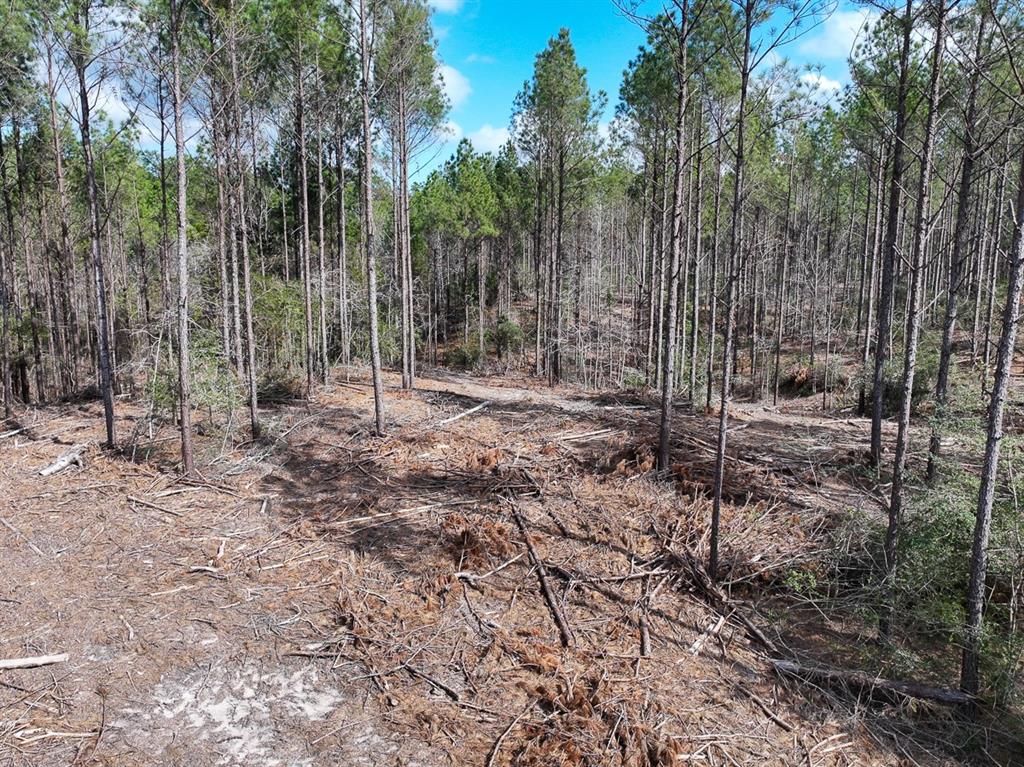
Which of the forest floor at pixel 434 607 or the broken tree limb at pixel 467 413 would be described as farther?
the broken tree limb at pixel 467 413

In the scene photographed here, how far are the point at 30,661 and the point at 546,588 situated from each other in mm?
4693

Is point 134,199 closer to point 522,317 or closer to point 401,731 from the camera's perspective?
point 522,317

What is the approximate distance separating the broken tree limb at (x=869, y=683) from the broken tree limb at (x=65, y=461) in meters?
10.5

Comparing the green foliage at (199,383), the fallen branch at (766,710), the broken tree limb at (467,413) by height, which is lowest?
the fallen branch at (766,710)

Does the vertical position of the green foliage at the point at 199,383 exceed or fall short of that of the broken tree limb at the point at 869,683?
it exceeds it

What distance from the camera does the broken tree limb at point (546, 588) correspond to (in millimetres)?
5793

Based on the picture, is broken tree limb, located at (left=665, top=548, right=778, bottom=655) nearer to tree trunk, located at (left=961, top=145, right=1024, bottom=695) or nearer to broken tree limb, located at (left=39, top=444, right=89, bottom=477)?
tree trunk, located at (left=961, top=145, right=1024, bottom=695)

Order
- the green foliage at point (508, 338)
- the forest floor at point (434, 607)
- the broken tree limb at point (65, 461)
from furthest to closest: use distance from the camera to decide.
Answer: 1. the green foliage at point (508, 338)
2. the broken tree limb at point (65, 461)
3. the forest floor at point (434, 607)

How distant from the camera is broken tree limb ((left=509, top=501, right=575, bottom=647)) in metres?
5.79

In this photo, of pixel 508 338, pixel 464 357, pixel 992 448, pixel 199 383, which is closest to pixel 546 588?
pixel 992 448

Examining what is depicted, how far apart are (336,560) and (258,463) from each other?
3.79 metres

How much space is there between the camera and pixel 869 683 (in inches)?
206

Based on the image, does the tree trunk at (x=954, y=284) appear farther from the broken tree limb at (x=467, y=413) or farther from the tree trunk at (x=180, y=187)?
the tree trunk at (x=180, y=187)

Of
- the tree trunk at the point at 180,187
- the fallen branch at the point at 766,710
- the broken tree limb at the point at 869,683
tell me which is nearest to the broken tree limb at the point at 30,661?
the tree trunk at the point at 180,187
